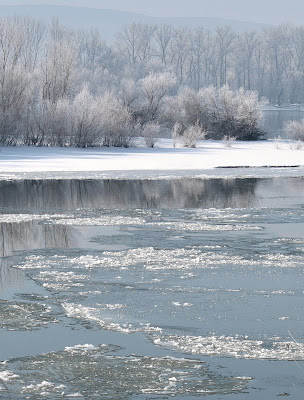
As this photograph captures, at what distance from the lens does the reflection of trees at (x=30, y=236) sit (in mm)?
12617

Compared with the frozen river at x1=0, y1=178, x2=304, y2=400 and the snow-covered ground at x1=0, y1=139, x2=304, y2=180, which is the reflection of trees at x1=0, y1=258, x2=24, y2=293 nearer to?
the frozen river at x1=0, y1=178, x2=304, y2=400

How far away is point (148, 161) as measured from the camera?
28844mm

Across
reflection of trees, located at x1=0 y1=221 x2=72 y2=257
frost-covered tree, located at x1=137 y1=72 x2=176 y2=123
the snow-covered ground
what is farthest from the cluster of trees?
reflection of trees, located at x1=0 y1=221 x2=72 y2=257

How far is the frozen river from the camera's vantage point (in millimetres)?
6996

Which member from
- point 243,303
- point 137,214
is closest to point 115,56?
point 137,214

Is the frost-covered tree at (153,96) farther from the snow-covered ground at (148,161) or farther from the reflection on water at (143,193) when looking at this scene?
the reflection on water at (143,193)

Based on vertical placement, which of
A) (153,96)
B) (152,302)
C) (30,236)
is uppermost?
(153,96)

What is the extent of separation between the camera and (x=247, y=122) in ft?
140

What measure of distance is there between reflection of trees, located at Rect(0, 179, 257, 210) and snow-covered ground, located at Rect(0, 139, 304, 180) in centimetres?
145

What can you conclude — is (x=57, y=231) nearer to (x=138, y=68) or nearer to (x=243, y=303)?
(x=243, y=303)

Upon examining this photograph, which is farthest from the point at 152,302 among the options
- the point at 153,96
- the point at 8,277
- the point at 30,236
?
the point at 153,96

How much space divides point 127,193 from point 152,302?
35.0ft

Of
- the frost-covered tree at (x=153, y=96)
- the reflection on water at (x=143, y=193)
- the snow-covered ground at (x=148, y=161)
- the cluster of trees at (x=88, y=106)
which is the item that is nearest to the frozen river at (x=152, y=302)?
the reflection on water at (x=143, y=193)

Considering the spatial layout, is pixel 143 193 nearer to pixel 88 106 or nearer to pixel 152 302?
pixel 152 302
